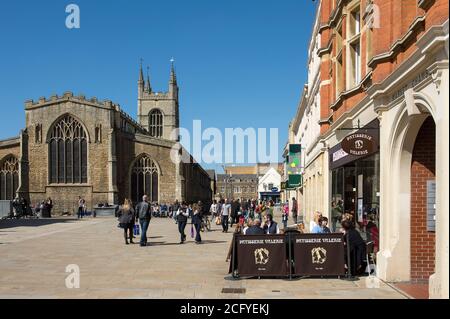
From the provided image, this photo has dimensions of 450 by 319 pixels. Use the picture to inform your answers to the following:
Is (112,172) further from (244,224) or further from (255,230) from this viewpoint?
(255,230)

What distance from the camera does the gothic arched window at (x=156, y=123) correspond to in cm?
9106

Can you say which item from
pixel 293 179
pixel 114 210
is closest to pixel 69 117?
→ pixel 114 210

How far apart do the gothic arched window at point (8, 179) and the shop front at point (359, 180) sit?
43252 mm

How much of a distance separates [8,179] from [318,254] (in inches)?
1954

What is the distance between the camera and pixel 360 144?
12000mm

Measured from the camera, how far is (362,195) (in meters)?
14.6

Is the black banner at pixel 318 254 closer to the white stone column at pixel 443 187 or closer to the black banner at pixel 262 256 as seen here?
the black banner at pixel 262 256

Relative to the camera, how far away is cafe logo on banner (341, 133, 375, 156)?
1197 centimetres

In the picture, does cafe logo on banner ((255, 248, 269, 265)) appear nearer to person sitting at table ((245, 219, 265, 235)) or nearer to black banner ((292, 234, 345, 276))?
black banner ((292, 234, 345, 276))

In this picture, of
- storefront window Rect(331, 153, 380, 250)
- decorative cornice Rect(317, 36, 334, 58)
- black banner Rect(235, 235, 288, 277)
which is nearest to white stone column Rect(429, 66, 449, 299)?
black banner Rect(235, 235, 288, 277)

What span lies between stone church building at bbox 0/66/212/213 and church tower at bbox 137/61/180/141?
34.9m

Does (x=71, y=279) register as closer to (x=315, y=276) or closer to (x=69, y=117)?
(x=315, y=276)
